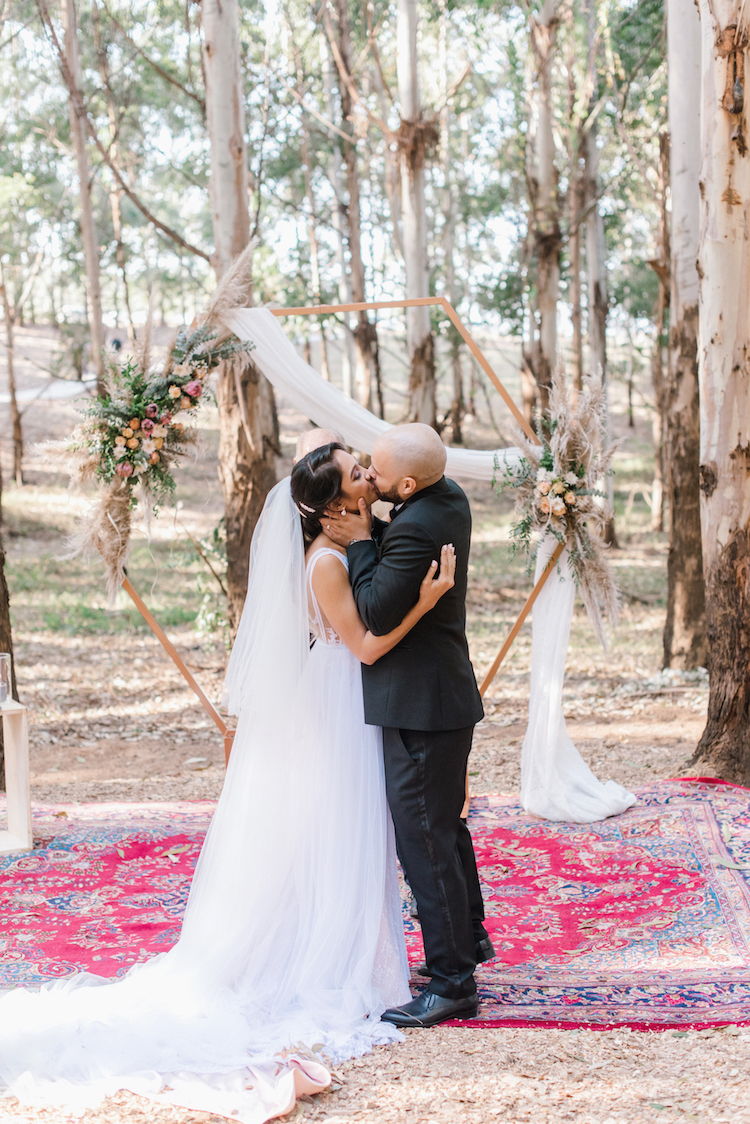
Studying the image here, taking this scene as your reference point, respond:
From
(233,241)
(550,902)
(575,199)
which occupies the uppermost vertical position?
(575,199)

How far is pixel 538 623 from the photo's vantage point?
16.7 feet

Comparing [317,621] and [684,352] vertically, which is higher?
[684,352]

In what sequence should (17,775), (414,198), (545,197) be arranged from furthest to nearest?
(545,197) → (414,198) → (17,775)

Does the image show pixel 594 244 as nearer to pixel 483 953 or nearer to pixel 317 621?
pixel 317 621

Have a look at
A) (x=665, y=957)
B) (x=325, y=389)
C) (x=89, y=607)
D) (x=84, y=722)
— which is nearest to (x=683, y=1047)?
(x=665, y=957)

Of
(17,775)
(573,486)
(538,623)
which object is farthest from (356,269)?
(17,775)

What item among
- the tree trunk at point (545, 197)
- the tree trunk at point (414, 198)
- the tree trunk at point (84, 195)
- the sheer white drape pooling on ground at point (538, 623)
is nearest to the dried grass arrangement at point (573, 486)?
the sheer white drape pooling on ground at point (538, 623)

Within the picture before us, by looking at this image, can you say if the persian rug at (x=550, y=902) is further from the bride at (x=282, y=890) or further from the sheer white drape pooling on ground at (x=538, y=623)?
the bride at (x=282, y=890)

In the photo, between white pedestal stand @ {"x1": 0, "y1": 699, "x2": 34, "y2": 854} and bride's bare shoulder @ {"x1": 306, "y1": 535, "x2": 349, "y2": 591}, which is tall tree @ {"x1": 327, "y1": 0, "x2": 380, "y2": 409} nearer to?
white pedestal stand @ {"x1": 0, "y1": 699, "x2": 34, "y2": 854}

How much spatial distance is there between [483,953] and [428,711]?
1.00 meters

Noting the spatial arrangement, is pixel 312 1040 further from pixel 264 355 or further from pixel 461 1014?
pixel 264 355

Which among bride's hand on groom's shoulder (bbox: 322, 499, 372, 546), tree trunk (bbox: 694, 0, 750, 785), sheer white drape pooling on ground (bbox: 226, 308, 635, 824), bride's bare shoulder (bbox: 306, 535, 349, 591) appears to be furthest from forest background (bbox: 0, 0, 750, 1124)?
bride's hand on groom's shoulder (bbox: 322, 499, 372, 546)

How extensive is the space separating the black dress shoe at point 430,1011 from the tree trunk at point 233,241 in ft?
15.1

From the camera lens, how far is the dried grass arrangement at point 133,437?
4.91m
